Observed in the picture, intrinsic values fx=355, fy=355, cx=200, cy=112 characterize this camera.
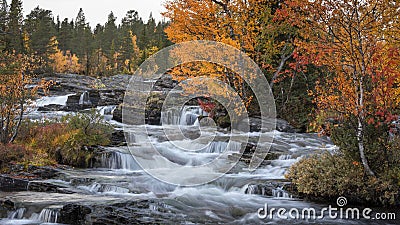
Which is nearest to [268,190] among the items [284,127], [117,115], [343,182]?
[343,182]

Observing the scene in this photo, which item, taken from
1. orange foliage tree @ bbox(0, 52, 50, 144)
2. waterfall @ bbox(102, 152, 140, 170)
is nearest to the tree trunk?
waterfall @ bbox(102, 152, 140, 170)

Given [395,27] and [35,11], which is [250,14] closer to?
[395,27]

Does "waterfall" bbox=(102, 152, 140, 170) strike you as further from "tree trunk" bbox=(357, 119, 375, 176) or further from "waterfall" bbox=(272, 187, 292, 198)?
"tree trunk" bbox=(357, 119, 375, 176)

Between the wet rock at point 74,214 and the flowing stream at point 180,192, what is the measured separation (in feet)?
0.48

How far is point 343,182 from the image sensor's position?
330 inches

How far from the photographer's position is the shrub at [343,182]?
26.5 feet

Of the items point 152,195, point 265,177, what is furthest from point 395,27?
point 152,195

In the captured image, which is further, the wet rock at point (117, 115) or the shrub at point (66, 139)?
the wet rock at point (117, 115)

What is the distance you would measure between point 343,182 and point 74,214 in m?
6.09

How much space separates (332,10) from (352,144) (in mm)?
3288

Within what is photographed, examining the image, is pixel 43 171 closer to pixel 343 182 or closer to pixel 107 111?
pixel 343 182

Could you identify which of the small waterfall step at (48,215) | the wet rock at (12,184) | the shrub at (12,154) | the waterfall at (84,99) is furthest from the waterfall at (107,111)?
the small waterfall step at (48,215)

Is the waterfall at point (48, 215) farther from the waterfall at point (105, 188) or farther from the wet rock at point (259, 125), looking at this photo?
the wet rock at point (259, 125)

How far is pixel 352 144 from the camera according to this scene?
8.55m
